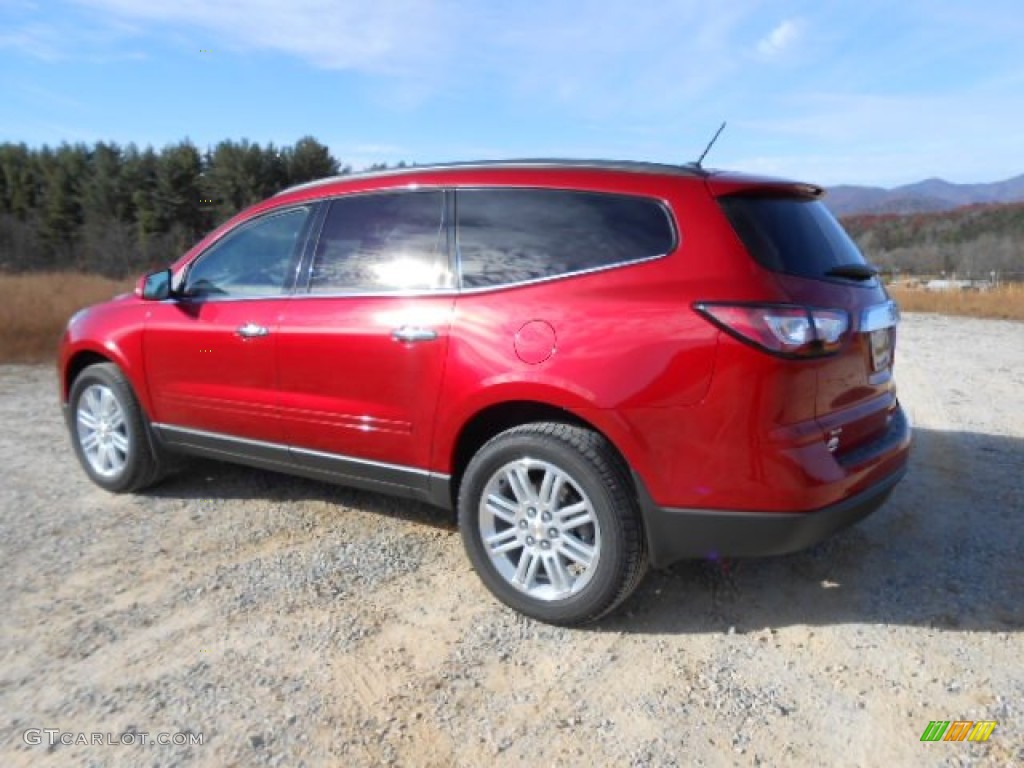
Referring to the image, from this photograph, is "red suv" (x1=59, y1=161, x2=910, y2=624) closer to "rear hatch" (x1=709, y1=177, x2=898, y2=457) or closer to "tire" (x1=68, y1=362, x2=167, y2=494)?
"rear hatch" (x1=709, y1=177, x2=898, y2=457)

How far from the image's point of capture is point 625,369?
8.68 feet

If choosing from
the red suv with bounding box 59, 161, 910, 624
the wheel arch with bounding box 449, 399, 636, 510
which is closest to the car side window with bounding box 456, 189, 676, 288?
the red suv with bounding box 59, 161, 910, 624

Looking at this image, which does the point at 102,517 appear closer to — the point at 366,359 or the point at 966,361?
the point at 366,359

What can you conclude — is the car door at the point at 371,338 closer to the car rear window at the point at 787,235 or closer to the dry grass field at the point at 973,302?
the car rear window at the point at 787,235

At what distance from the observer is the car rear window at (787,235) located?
8.71 feet

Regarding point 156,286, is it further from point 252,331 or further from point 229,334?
point 252,331

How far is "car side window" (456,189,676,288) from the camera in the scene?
9.10 feet

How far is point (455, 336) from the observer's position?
9.91 ft

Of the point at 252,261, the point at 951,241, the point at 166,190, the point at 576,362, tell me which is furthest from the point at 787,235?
the point at 951,241

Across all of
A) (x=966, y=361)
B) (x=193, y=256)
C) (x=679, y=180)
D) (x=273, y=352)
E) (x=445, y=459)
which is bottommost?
(x=966, y=361)

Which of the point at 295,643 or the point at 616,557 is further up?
the point at 616,557

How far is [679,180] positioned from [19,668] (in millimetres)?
2950

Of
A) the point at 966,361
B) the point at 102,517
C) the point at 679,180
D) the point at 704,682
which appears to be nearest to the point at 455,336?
the point at 679,180

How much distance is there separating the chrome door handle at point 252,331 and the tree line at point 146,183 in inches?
1380
